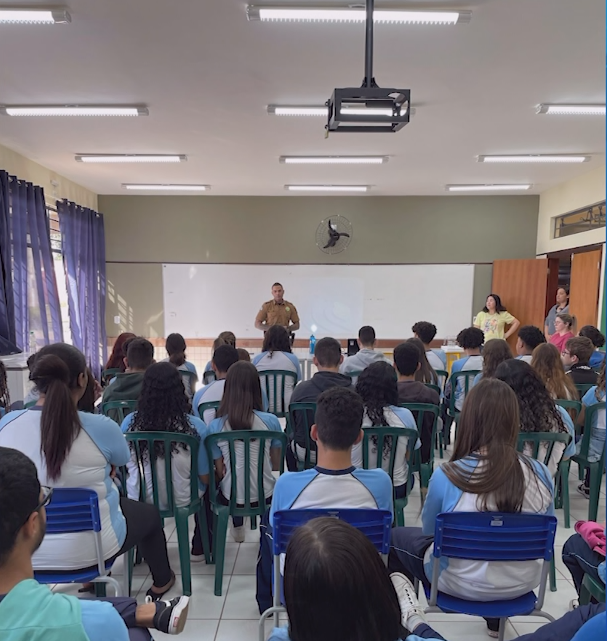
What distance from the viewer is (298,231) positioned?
24.3 feet

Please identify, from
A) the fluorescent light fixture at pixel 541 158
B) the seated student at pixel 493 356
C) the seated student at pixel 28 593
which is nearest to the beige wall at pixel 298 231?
the fluorescent light fixture at pixel 541 158

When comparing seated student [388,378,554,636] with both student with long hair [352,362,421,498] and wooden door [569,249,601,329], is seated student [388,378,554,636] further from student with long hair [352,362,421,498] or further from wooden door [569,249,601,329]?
wooden door [569,249,601,329]

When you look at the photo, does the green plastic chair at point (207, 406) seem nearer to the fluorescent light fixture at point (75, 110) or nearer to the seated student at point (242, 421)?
the seated student at point (242, 421)

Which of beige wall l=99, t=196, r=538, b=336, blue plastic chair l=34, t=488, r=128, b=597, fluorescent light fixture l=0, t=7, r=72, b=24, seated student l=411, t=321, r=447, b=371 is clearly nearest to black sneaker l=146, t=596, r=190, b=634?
blue plastic chair l=34, t=488, r=128, b=597

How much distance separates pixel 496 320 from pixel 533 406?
16.4 feet

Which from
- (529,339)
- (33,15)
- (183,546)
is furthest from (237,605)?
(33,15)

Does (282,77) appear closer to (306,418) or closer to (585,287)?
(306,418)

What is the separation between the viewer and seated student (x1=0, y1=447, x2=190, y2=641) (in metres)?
0.79

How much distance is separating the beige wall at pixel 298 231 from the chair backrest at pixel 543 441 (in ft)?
17.6

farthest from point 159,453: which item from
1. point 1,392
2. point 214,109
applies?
point 214,109

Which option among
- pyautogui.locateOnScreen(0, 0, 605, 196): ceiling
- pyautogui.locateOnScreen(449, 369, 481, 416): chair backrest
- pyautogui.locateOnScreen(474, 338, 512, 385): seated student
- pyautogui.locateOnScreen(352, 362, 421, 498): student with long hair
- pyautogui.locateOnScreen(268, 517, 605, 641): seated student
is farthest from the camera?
pyautogui.locateOnScreen(449, 369, 481, 416): chair backrest

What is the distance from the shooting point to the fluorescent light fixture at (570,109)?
366 cm

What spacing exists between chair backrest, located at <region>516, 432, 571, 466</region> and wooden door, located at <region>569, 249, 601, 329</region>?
13.5 feet

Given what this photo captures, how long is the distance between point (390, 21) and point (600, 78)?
1888 millimetres
